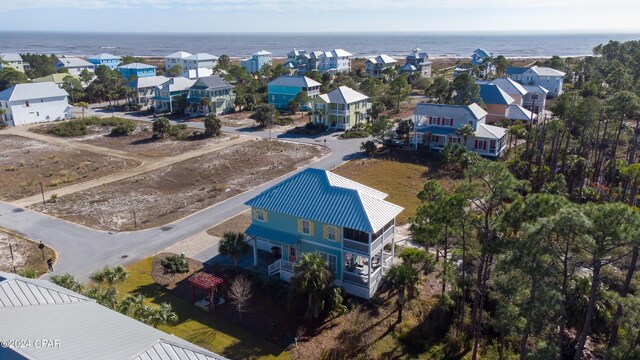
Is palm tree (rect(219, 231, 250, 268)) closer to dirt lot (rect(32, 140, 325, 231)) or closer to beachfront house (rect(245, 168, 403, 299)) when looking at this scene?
beachfront house (rect(245, 168, 403, 299))

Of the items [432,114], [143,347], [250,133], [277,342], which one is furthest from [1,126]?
[143,347]

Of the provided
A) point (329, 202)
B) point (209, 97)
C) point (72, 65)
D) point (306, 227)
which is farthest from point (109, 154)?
point (72, 65)

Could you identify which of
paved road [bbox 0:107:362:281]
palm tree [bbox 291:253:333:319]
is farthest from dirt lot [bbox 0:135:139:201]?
palm tree [bbox 291:253:333:319]

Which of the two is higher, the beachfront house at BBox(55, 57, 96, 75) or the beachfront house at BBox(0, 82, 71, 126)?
the beachfront house at BBox(55, 57, 96, 75)

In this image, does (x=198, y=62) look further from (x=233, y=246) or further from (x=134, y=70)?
(x=233, y=246)

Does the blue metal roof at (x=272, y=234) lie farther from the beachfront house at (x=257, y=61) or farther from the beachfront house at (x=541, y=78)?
the beachfront house at (x=257, y=61)

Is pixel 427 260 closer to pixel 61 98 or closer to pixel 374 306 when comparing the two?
pixel 374 306

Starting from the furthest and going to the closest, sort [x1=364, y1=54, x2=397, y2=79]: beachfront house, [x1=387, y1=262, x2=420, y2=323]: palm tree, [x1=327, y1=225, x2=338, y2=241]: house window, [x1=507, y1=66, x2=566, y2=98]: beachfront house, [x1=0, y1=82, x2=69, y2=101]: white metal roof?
[x1=364, y1=54, x2=397, y2=79]: beachfront house < [x1=507, y1=66, x2=566, y2=98]: beachfront house < [x1=0, y1=82, x2=69, y2=101]: white metal roof < [x1=327, y1=225, x2=338, y2=241]: house window < [x1=387, y1=262, x2=420, y2=323]: palm tree
